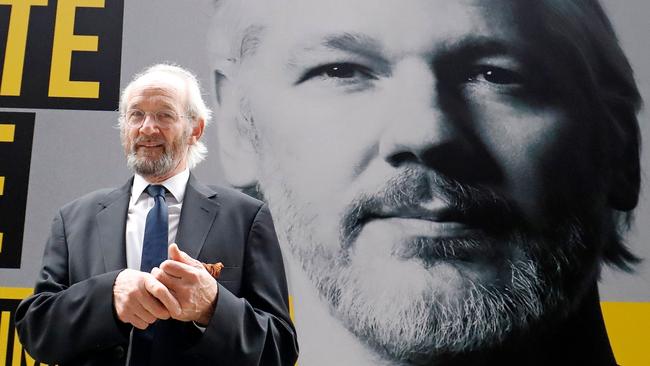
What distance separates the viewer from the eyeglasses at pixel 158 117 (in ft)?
3.51

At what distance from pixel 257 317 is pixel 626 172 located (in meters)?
1.73

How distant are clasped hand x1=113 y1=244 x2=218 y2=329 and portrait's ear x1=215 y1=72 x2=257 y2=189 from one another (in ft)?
3.91

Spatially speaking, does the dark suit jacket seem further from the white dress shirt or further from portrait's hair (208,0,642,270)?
portrait's hair (208,0,642,270)

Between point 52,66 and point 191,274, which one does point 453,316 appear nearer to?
point 191,274

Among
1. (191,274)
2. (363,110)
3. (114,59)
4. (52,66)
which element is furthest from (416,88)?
(191,274)

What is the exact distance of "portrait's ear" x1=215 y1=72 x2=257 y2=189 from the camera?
205 cm

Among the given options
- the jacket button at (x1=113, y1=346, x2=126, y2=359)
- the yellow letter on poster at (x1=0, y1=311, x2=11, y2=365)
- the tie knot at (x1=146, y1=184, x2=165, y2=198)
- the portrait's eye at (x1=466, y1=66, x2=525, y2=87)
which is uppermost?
the portrait's eye at (x1=466, y1=66, x2=525, y2=87)

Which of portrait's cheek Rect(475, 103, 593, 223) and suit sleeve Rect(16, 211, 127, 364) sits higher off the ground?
portrait's cheek Rect(475, 103, 593, 223)

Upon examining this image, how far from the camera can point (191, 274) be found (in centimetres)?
83

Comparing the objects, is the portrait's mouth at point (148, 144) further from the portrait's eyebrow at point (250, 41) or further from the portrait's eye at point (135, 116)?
the portrait's eyebrow at point (250, 41)

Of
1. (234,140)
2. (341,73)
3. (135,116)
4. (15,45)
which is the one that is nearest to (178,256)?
(135,116)

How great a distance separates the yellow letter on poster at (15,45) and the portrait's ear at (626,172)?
210cm

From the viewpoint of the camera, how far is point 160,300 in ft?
2.70

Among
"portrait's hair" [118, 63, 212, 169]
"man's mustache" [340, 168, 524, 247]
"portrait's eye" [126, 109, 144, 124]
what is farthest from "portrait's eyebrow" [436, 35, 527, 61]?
"portrait's eye" [126, 109, 144, 124]
